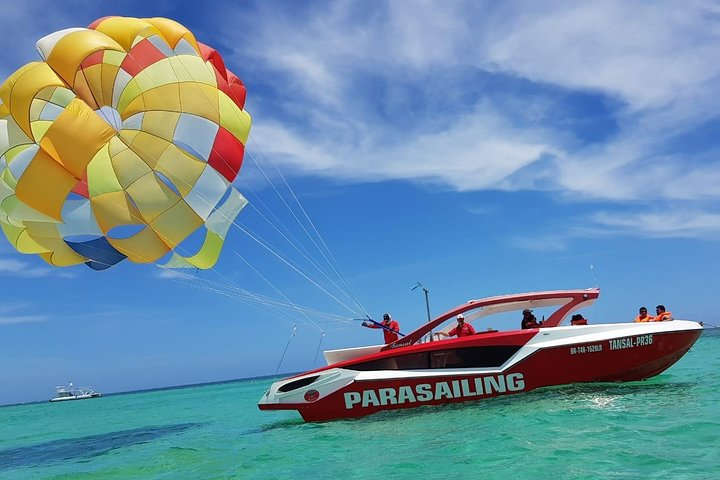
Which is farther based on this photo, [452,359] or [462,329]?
[462,329]

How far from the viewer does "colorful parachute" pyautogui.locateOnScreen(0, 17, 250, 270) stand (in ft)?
26.3

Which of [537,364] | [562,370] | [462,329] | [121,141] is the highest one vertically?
[121,141]

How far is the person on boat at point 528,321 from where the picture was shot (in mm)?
9924

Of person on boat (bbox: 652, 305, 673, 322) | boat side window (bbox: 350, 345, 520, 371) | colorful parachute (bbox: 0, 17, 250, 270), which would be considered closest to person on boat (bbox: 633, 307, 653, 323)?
person on boat (bbox: 652, 305, 673, 322)

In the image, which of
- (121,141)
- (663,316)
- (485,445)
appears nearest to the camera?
(485,445)


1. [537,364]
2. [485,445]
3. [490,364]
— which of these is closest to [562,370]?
[537,364]

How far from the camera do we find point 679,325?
9.09m

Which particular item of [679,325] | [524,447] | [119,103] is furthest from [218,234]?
[679,325]

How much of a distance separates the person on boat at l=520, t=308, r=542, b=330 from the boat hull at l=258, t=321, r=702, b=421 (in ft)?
2.81

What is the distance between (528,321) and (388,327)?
2.41 meters

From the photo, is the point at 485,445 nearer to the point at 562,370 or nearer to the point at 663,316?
the point at 562,370

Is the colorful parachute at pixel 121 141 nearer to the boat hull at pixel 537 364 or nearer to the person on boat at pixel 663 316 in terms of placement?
the boat hull at pixel 537 364

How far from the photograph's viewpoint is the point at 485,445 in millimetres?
6312

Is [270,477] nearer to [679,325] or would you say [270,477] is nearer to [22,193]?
[22,193]
